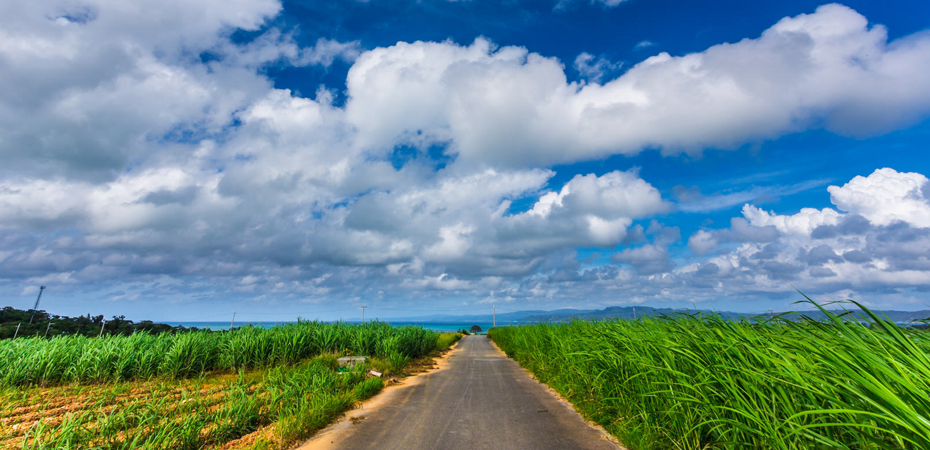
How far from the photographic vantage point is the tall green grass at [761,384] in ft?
7.84

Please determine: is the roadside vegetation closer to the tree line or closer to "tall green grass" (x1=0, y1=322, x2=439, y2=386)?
"tall green grass" (x1=0, y1=322, x2=439, y2=386)

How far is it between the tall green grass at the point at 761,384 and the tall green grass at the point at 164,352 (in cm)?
1050

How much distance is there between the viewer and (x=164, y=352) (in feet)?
39.0

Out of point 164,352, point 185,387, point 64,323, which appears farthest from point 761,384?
point 64,323

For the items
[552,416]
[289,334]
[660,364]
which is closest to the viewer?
[660,364]

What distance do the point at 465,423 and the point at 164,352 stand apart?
1084 cm

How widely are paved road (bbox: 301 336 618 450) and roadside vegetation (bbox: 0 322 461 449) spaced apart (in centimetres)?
70

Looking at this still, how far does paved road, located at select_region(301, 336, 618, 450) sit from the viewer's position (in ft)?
18.7

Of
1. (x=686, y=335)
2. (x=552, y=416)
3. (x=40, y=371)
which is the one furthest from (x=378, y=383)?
(x=40, y=371)

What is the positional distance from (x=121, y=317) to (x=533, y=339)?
41.9 m

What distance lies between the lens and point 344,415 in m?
7.42

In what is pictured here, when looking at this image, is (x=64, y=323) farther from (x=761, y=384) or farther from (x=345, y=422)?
(x=761, y=384)

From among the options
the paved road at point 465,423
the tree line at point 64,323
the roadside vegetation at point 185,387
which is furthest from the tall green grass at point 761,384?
the tree line at point 64,323

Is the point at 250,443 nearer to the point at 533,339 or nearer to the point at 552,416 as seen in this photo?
the point at 552,416
